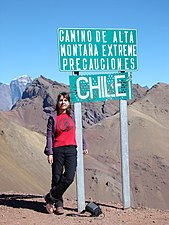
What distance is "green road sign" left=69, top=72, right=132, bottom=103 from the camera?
774 centimetres

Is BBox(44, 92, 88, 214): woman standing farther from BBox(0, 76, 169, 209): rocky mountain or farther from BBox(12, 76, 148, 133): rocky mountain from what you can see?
BBox(12, 76, 148, 133): rocky mountain

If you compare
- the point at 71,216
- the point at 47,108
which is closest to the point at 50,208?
the point at 71,216

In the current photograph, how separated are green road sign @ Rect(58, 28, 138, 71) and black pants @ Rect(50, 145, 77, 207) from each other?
1.43 metres

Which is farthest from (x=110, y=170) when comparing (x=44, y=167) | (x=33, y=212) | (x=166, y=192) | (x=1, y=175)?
(x=33, y=212)

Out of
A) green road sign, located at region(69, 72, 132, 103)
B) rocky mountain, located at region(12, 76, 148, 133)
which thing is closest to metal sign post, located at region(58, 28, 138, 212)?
green road sign, located at region(69, 72, 132, 103)

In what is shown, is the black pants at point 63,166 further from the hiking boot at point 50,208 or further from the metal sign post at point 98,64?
the metal sign post at point 98,64

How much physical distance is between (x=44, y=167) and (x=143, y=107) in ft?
128

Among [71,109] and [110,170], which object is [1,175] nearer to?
[71,109]

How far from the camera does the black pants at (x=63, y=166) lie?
7.01m

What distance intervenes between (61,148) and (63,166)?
320mm

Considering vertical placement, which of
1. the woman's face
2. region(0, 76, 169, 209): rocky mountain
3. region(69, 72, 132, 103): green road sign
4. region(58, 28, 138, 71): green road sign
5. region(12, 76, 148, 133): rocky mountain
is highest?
region(12, 76, 148, 133): rocky mountain

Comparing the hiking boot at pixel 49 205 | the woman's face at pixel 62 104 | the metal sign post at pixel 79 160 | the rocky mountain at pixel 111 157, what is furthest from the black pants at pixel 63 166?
the rocky mountain at pixel 111 157

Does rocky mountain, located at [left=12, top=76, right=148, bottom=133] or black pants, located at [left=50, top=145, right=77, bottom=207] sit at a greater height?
rocky mountain, located at [left=12, top=76, right=148, bottom=133]

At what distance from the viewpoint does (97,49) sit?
7.85 m
